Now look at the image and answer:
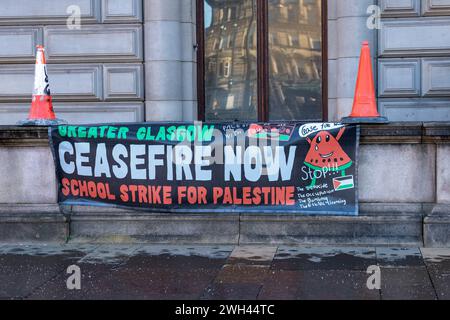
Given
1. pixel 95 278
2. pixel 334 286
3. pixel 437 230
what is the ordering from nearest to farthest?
pixel 334 286
pixel 95 278
pixel 437 230

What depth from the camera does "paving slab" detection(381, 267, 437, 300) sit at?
6.69 meters

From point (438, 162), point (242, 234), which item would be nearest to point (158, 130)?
point (242, 234)

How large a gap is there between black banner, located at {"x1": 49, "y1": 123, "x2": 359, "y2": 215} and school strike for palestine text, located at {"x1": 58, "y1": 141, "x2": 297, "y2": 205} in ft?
0.04

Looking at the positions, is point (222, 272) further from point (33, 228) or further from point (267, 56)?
point (267, 56)

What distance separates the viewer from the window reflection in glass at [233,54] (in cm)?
1234

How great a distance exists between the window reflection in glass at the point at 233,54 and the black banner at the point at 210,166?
11.0ft

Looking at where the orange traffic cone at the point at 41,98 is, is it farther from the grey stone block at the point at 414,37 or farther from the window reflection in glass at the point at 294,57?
the grey stone block at the point at 414,37

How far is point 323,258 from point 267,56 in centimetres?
490

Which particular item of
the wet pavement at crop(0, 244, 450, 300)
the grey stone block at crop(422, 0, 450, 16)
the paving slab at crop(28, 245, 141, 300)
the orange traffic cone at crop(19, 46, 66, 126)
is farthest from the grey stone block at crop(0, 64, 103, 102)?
the grey stone block at crop(422, 0, 450, 16)

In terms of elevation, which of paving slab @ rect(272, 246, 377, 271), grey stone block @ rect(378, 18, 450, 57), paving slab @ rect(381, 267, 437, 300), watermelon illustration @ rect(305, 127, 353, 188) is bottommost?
paving slab @ rect(381, 267, 437, 300)

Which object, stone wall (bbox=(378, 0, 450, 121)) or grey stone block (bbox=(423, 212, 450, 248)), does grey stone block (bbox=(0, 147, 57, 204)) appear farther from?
stone wall (bbox=(378, 0, 450, 121))

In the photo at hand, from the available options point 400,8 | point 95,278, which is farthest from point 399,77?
point 95,278

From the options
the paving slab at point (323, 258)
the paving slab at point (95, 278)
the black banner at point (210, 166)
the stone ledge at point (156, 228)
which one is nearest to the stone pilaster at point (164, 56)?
the black banner at point (210, 166)

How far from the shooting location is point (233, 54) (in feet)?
40.7
